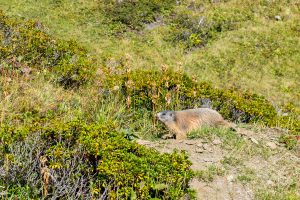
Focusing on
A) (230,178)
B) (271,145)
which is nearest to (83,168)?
(230,178)

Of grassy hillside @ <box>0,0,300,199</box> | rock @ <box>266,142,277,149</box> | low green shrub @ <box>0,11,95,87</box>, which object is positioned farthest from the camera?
low green shrub @ <box>0,11,95,87</box>

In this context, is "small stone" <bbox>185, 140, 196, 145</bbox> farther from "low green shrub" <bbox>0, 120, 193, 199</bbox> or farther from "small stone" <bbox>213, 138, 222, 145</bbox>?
"low green shrub" <bbox>0, 120, 193, 199</bbox>

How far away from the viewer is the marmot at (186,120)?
737cm

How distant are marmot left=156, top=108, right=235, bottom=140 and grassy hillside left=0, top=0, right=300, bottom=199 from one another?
12.5 inches

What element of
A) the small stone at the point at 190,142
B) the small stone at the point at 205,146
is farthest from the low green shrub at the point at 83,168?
the small stone at the point at 190,142

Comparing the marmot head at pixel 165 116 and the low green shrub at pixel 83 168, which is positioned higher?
the low green shrub at pixel 83 168

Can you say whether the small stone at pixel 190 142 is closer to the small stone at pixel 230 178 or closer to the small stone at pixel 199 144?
the small stone at pixel 199 144

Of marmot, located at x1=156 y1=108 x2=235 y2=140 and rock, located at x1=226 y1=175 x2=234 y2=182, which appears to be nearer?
rock, located at x1=226 y1=175 x2=234 y2=182

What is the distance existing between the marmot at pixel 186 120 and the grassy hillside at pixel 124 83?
32 centimetres

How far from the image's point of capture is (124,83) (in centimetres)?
881

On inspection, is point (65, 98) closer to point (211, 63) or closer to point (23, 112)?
point (23, 112)

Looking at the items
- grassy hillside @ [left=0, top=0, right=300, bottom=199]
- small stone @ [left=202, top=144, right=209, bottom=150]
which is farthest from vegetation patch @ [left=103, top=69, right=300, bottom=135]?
small stone @ [left=202, top=144, right=209, bottom=150]

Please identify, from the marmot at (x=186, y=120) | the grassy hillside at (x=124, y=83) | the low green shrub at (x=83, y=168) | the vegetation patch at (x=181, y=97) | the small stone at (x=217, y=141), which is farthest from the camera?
the vegetation patch at (x=181, y=97)

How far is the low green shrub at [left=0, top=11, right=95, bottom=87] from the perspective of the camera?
29.0 feet
